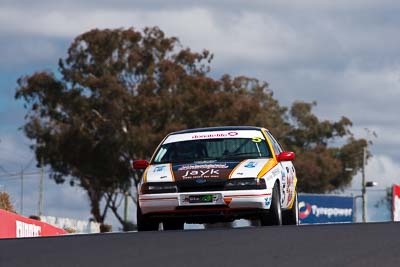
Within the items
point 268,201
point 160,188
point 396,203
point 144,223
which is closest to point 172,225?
point 144,223

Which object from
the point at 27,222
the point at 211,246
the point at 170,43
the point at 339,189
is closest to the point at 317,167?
the point at 339,189

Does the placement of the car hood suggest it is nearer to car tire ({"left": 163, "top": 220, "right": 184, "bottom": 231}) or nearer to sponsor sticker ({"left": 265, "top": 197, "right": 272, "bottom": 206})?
sponsor sticker ({"left": 265, "top": 197, "right": 272, "bottom": 206})

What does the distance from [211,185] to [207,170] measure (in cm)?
23

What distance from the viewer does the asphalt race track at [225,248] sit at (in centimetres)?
1021

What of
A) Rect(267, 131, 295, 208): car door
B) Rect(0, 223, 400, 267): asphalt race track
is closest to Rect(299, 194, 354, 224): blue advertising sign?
Rect(267, 131, 295, 208): car door

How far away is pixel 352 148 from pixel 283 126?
5649mm

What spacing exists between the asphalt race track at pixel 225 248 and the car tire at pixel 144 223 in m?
2.75

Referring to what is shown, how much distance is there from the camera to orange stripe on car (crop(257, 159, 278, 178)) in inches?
623

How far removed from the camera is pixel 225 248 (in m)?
11.1

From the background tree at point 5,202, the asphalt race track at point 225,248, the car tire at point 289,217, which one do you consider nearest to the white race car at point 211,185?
the car tire at point 289,217

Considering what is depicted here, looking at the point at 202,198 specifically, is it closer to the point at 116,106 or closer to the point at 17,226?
the point at 17,226

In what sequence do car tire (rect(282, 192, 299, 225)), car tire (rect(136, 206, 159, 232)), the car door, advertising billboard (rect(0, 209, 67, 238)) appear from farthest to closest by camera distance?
car tire (rect(282, 192, 299, 225)) < advertising billboard (rect(0, 209, 67, 238)) < the car door < car tire (rect(136, 206, 159, 232))

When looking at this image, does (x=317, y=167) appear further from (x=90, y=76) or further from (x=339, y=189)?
(x=90, y=76)

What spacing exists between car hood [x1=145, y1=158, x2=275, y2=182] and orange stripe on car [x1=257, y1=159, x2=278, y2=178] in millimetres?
16
